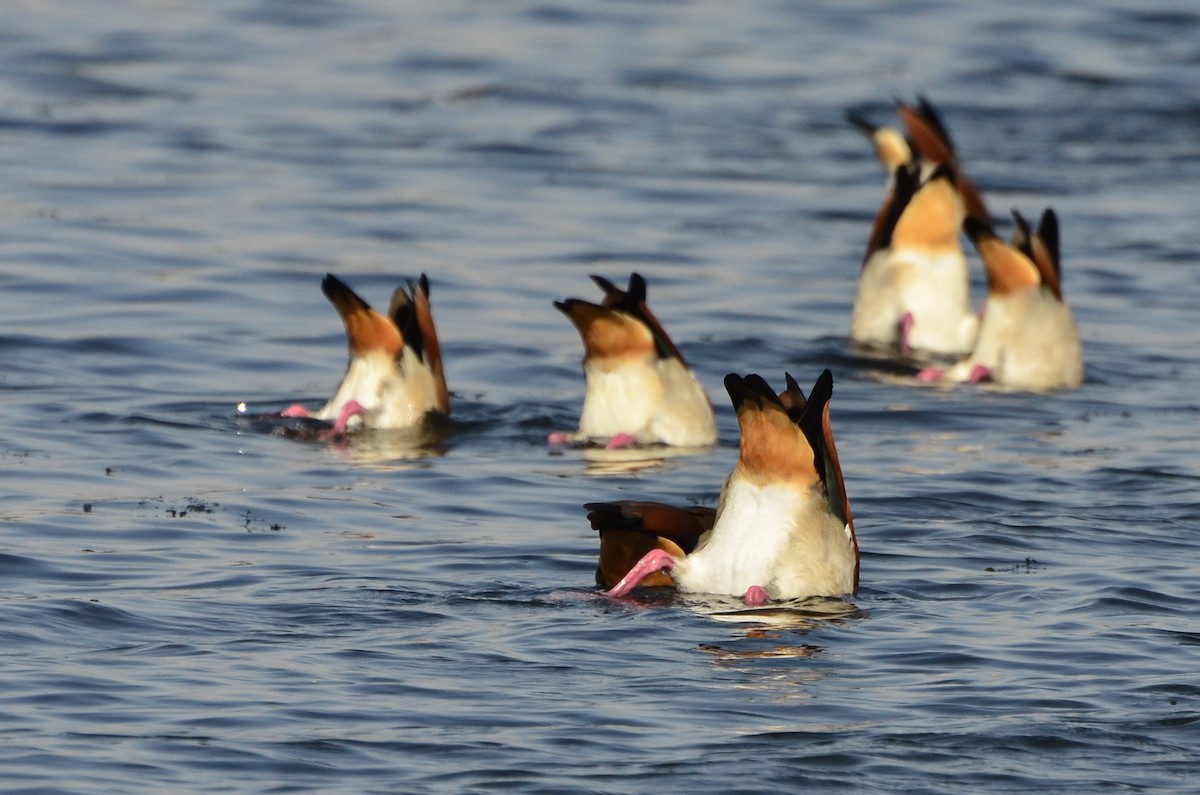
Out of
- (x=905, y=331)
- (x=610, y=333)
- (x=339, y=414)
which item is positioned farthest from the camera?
(x=905, y=331)

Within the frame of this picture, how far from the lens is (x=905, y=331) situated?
14.1 m

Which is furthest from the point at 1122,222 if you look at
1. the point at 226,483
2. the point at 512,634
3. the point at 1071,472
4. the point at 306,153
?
the point at 512,634

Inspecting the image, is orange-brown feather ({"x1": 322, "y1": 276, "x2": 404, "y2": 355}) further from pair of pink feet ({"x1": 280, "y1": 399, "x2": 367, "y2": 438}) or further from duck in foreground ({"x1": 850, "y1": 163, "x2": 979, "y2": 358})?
duck in foreground ({"x1": 850, "y1": 163, "x2": 979, "y2": 358})

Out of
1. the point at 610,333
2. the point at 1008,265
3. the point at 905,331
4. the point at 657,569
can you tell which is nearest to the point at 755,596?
the point at 657,569

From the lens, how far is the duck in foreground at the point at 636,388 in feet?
35.0

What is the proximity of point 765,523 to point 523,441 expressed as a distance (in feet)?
12.2

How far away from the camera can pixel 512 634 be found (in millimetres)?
7133

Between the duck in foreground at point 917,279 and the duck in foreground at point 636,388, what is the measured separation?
3.34m

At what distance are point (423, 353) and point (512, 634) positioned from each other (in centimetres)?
409

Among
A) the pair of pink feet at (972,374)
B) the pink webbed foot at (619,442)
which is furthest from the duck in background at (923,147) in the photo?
the pink webbed foot at (619,442)

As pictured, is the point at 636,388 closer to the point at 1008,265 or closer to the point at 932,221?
the point at 1008,265

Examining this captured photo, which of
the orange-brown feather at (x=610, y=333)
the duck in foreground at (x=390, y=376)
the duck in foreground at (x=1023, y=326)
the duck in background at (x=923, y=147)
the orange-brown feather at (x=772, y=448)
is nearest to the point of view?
the orange-brown feather at (x=772, y=448)

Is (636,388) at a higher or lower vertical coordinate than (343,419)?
higher

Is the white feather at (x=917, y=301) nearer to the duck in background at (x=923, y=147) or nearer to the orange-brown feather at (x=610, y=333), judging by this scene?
the duck in background at (x=923, y=147)
